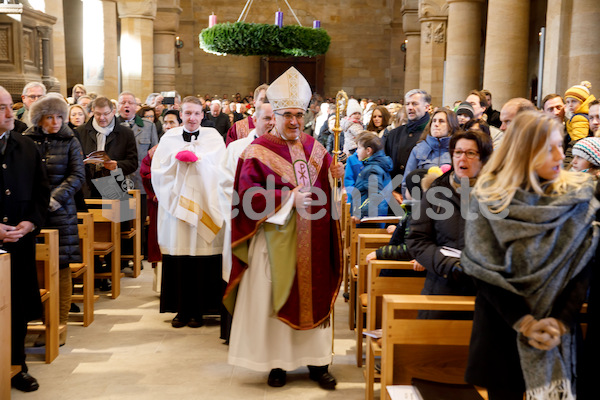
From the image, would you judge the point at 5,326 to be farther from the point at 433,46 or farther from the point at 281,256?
the point at 433,46

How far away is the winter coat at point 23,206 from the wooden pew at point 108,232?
6.64 feet

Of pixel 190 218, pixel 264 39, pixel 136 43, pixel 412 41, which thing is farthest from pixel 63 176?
pixel 412 41

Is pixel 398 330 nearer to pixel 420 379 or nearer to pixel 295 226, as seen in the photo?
pixel 420 379

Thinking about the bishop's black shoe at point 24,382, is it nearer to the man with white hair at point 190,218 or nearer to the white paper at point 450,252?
the man with white hair at point 190,218

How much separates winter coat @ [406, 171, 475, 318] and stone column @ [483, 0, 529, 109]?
7639 mm

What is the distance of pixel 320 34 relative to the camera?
879cm

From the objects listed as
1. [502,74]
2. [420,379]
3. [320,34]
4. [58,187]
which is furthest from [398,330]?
[502,74]

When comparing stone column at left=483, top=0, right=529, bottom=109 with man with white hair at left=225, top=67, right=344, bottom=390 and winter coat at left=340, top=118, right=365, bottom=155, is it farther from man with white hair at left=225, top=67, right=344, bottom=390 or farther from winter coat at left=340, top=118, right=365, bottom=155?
man with white hair at left=225, top=67, right=344, bottom=390

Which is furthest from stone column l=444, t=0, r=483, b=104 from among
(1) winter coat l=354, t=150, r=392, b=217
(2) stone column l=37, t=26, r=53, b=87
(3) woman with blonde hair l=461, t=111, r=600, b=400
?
(3) woman with blonde hair l=461, t=111, r=600, b=400

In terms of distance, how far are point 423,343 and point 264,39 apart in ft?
18.8

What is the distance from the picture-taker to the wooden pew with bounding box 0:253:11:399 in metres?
3.95

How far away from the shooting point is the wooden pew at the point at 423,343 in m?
3.30

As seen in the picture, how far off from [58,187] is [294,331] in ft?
6.97

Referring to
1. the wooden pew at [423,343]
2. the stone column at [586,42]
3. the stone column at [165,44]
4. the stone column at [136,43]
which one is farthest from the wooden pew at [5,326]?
the stone column at [165,44]
